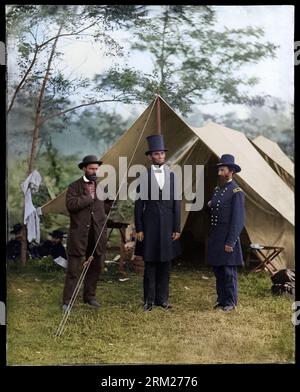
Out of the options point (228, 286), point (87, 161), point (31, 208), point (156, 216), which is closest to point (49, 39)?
point (87, 161)

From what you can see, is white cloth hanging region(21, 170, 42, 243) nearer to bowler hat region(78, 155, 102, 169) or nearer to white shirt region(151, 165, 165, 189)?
bowler hat region(78, 155, 102, 169)

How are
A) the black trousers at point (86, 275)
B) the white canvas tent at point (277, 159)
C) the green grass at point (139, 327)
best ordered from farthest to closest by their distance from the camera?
the white canvas tent at point (277, 159)
the black trousers at point (86, 275)
the green grass at point (139, 327)

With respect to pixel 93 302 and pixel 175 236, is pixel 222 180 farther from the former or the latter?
pixel 93 302

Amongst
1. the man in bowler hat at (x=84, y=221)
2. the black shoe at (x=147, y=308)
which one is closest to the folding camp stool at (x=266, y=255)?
the black shoe at (x=147, y=308)

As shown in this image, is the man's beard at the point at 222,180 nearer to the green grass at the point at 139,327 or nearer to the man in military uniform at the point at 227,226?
the man in military uniform at the point at 227,226

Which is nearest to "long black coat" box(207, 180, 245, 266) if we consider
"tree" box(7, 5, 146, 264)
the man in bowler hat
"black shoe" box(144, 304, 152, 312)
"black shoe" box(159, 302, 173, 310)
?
"black shoe" box(159, 302, 173, 310)

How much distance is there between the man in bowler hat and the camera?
25.1 feet

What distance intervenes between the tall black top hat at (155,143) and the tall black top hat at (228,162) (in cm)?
51

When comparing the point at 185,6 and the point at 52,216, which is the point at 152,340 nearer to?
the point at 52,216

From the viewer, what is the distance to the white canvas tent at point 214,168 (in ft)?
25.2

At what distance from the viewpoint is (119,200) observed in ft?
25.2

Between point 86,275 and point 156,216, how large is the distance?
0.79 meters

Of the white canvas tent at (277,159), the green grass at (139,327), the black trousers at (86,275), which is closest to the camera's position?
the green grass at (139,327)

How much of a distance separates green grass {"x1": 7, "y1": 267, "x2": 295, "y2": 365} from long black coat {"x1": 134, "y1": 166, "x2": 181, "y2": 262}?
281 millimetres
